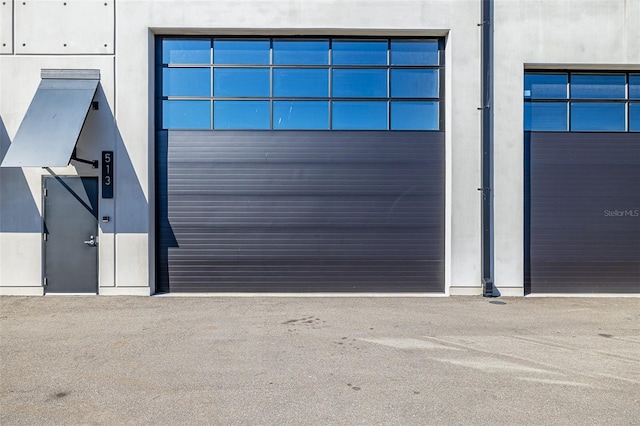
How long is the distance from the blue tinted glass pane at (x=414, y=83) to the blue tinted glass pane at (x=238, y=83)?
3156 millimetres

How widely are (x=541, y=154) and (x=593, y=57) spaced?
2589 millimetres

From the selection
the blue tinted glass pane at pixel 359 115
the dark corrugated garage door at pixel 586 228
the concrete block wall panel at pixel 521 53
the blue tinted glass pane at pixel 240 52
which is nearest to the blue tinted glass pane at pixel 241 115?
the blue tinted glass pane at pixel 240 52

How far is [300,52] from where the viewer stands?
28.0ft

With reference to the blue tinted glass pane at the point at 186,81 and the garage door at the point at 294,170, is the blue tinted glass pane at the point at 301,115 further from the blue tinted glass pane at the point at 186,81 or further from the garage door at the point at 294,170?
the blue tinted glass pane at the point at 186,81

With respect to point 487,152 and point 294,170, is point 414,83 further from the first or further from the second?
point 294,170

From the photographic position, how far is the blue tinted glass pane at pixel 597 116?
8.54 meters

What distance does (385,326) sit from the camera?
5984 millimetres

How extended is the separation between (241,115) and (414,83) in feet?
14.3

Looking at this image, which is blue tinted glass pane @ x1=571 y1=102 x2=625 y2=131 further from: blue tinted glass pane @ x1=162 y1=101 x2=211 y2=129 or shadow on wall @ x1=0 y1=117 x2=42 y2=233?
shadow on wall @ x1=0 y1=117 x2=42 y2=233

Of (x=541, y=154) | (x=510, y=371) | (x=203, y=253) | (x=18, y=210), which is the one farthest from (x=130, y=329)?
(x=541, y=154)

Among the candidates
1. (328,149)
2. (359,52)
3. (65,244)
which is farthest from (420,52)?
(65,244)

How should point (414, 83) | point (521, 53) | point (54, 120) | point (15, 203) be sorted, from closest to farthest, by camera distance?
1. point (54, 120)
2. point (15, 203)
3. point (521, 53)
4. point (414, 83)

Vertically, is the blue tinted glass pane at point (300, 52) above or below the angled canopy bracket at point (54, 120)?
above

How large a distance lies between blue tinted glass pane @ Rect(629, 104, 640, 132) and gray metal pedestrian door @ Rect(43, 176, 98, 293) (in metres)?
13.4
